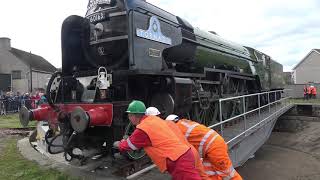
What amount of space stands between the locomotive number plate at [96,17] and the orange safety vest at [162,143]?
12.2 ft

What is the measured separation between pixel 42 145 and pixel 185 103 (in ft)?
14.3

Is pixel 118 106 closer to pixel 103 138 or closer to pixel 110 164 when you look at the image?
pixel 103 138

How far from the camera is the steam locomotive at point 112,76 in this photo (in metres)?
6.34

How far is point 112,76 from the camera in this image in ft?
21.4

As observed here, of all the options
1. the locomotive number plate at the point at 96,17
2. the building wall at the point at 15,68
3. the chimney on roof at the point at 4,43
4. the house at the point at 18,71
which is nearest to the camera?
the locomotive number plate at the point at 96,17

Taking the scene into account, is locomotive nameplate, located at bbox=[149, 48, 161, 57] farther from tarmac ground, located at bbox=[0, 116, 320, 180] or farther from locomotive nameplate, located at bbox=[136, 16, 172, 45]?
tarmac ground, located at bbox=[0, 116, 320, 180]

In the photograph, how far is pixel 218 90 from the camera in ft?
33.1

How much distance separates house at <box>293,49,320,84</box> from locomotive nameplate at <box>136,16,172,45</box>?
160ft

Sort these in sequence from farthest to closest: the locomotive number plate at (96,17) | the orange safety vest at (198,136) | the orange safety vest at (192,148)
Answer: the locomotive number plate at (96,17), the orange safety vest at (198,136), the orange safety vest at (192,148)

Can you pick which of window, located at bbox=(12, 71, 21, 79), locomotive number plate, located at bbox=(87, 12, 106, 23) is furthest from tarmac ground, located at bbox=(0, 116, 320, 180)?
window, located at bbox=(12, 71, 21, 79)

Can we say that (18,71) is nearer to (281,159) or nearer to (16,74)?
(16,74)

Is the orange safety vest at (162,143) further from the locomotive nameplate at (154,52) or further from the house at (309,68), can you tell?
the house at (309,68)

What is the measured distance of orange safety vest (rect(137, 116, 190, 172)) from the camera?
387 cm

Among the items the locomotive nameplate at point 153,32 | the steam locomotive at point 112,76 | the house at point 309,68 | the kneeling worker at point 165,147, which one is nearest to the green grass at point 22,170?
the steam locomotive at point 112,76
